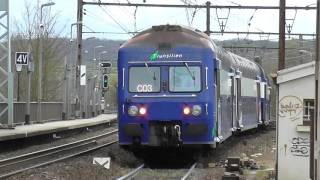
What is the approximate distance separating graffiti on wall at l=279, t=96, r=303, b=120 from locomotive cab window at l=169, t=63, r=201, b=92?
2554 mm

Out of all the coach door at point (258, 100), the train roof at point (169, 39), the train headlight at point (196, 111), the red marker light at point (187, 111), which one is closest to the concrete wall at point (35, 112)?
the coach door at point (258, 100)

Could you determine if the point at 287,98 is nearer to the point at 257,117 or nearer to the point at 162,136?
the point at 162,136

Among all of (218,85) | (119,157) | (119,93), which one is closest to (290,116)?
(218,85)

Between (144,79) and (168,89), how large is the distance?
64 cm

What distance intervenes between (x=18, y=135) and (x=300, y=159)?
42.7ft

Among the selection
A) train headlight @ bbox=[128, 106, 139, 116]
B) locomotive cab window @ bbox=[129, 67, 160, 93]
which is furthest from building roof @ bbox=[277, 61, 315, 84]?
train headlight @ bbox=[128, 106, 139, 116]

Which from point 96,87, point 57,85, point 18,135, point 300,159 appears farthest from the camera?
point 96,87

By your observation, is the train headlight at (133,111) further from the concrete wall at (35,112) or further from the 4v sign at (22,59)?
the 4v sign at (22,59)

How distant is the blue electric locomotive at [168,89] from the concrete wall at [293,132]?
93.8 inches

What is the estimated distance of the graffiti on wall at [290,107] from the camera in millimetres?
12945

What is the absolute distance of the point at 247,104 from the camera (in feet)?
77.2

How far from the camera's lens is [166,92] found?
15258mm

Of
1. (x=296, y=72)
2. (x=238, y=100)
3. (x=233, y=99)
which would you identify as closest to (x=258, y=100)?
(x=238, y=100)

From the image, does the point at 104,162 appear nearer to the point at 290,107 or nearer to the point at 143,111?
the point at 143,111
